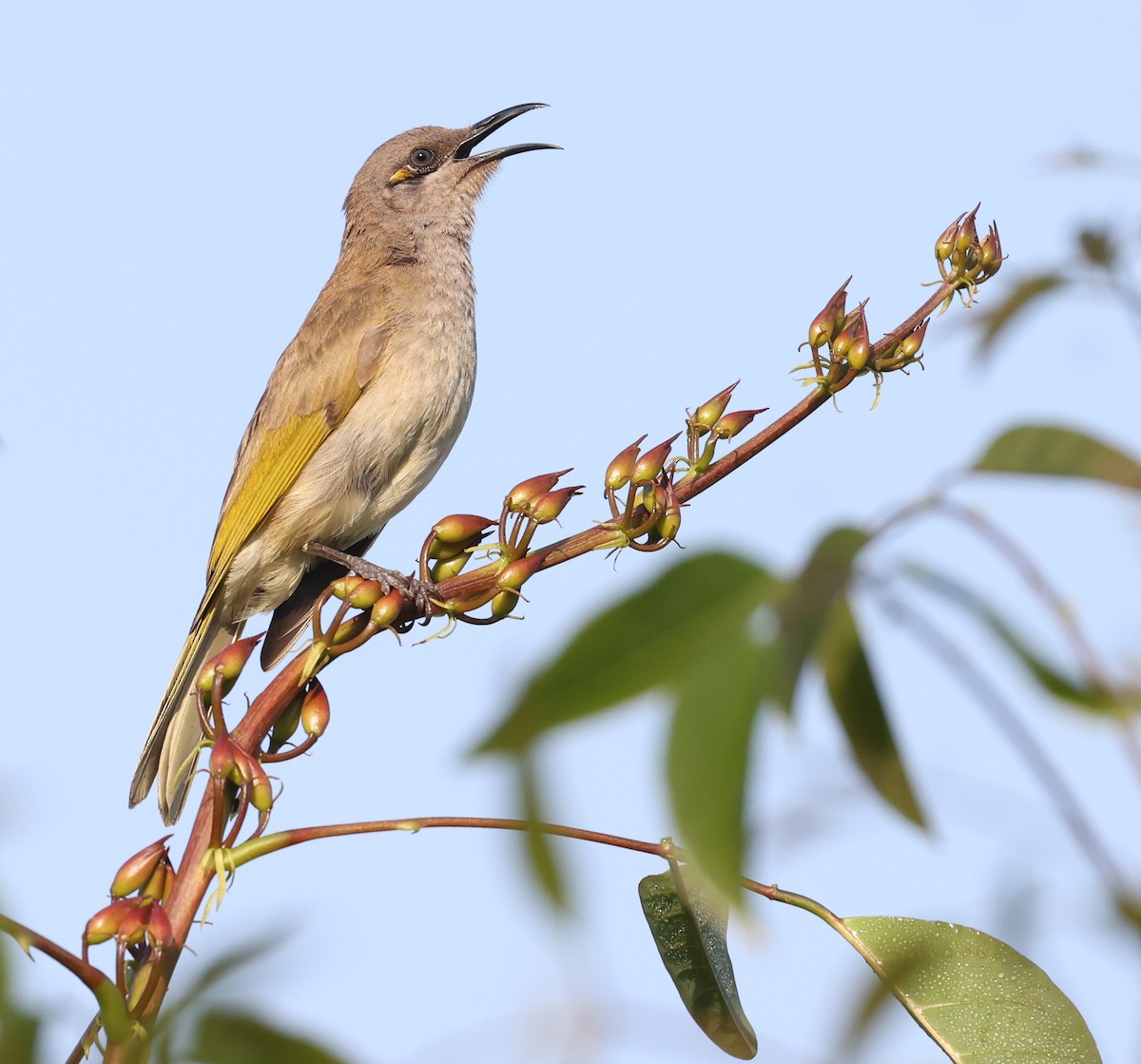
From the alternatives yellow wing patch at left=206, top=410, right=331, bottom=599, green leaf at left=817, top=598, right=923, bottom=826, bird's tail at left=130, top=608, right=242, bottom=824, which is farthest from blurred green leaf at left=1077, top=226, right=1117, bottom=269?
yellow wing patch at left=206, top=410, right=331, bottom=599

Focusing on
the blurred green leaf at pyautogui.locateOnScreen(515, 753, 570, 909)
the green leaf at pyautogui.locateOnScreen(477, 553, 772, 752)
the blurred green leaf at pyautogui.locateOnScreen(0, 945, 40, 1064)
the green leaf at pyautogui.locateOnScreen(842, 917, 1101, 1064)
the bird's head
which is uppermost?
the bird's head

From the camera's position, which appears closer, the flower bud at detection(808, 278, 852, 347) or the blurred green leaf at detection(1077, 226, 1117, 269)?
the blurred green leaf at detection(1077, 226, 1117, 269)

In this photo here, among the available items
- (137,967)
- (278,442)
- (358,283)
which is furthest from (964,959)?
(358,283)

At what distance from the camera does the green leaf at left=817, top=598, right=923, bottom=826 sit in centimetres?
93

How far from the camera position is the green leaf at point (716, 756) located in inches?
29.7

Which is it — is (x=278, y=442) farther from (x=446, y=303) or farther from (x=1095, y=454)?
(x=1095, y=454)

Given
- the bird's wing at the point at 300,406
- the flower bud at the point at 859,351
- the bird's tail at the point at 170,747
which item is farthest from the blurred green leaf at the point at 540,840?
the bird's wing at the point at 300,406

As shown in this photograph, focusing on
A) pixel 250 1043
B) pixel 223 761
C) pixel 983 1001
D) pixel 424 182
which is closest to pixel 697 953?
pixel 983 1001

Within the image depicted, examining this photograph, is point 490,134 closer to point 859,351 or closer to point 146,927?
point 859,351

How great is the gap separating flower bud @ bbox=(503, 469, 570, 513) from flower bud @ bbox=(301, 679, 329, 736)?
0.40 metres

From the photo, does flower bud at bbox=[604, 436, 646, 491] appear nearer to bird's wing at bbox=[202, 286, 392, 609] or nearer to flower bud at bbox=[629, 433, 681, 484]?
flower bud at bbox=[629, 433, 681, 484]

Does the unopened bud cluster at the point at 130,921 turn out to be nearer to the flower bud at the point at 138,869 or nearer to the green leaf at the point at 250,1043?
the flower bud at the point at 138,869

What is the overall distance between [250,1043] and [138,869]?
0.82m

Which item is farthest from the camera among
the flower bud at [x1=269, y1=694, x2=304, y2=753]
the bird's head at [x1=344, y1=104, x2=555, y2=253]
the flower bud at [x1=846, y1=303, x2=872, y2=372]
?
the bird's head at [x1=344, y1=104, x2=555, y2=253]
